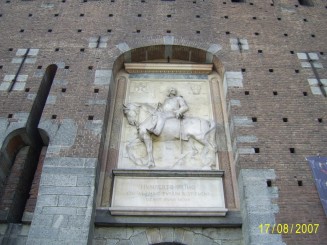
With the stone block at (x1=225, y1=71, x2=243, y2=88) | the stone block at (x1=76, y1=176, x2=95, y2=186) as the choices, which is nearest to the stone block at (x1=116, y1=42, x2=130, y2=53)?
the stone block at (x1=225, y1=71, x2=243, y2=88)

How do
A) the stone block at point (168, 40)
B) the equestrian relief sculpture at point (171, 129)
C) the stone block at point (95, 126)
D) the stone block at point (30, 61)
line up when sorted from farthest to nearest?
the stone block at point (168, 40)
the stone block at point (30, 61)
the equestrian relief sculpture at point (171, 129)
the stone block at point (95, 126)

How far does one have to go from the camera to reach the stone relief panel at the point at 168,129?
8812 mm

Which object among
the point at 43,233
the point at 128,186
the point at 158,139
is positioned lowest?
the point at 43,233

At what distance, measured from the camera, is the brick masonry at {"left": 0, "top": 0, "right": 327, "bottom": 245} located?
7.76m

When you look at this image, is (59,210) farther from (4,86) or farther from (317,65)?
(317,65)

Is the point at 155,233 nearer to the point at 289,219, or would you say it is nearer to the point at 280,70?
the point at 289,219

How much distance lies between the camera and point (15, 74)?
10.1m

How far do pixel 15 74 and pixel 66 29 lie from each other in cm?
228

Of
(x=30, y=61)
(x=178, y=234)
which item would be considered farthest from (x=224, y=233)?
(x=30, y=61)

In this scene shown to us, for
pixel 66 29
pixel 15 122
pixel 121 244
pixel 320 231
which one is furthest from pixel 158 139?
pixel 66 29

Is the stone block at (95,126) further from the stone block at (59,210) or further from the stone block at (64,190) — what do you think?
the stone block at (59,210)

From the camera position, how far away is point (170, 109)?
973 centimetres

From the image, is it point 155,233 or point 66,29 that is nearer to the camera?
point 155,233

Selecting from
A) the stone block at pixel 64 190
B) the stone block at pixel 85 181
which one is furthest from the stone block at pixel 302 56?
the stone block at pixel 64 190
